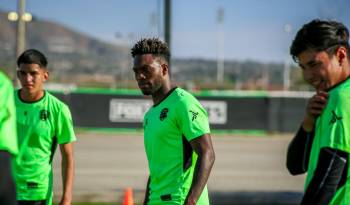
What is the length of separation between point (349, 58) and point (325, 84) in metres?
0.17

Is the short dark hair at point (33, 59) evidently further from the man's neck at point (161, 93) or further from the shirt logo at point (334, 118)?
the shirt logo at point (334, 118)

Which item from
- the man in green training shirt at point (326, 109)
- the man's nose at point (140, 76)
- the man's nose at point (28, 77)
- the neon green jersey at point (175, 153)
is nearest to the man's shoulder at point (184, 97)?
the neon green jersey at point (175, 153)

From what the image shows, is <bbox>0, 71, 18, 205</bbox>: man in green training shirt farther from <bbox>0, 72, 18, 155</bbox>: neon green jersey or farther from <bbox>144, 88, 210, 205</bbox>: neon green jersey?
<bbox>144, 88, 210, 205</bbox>: neon green jersey

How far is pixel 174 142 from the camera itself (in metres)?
5.05

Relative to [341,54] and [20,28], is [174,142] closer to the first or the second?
[341,54]

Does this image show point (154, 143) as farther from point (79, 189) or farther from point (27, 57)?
point (79, 189)

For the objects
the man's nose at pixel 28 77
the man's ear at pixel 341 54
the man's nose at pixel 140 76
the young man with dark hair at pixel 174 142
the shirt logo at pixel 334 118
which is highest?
the man's ear at pixel 341 54

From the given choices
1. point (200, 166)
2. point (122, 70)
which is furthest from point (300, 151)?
point (122, 70)

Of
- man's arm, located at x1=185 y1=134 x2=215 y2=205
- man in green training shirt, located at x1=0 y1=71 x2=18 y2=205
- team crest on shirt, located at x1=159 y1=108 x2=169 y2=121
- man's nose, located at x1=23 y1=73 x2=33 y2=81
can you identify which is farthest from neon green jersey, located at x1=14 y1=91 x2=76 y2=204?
man in green training shirt, located at x1=0 y1=71 x2=18 y2=205

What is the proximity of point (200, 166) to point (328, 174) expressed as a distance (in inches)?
70.1

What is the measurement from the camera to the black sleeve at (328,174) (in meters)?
3.13

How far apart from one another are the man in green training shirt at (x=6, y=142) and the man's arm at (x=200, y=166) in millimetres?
1722

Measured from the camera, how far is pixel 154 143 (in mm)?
5125

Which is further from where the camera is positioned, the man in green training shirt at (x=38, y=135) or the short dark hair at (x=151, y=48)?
the man in green training shirt at (x=38, y=135)
